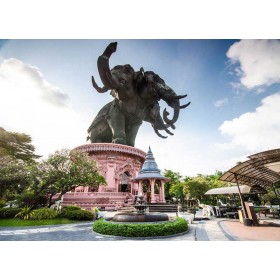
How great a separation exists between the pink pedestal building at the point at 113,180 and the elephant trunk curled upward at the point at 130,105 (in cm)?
157

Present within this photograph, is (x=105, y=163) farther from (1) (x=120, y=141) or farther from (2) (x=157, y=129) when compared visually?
(2) (x=157, y=129)

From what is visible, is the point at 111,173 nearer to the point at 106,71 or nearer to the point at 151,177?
the point at 151,177

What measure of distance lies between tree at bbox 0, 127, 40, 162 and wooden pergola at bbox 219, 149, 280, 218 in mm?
20263

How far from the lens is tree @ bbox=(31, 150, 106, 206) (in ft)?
39.0

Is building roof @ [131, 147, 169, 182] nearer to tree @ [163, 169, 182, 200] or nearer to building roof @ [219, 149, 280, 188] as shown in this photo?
building roof @ [219, 149, 280, 188]

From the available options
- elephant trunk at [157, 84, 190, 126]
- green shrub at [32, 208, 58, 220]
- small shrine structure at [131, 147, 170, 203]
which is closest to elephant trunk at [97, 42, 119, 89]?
elephant trunk at [157, 84, 190, 126]

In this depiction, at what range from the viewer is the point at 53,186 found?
497 inches

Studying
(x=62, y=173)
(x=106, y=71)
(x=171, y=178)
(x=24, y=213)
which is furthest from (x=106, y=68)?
(x=171, y=178)

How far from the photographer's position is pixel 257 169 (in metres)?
10.3

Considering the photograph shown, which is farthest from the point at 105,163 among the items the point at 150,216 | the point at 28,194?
the point at 150,216

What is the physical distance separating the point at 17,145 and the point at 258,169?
80.1 ft

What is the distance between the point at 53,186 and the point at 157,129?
38.1 feet

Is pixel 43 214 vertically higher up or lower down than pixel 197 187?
lower down

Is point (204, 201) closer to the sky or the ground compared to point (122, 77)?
closer to the ground
